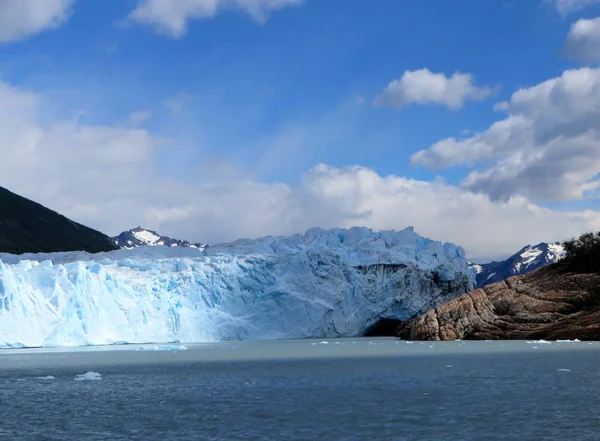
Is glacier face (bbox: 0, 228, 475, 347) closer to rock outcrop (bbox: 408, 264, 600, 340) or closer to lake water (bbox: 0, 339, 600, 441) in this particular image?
rock outcrop (bbox: 408, 264, 600, 340)

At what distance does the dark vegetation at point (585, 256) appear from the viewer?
4084cm

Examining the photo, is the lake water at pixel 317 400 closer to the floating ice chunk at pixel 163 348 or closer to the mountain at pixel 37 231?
the floating ice chunk at pixel 163 348

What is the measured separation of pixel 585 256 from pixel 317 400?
3112 cm

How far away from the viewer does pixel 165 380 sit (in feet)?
66.1

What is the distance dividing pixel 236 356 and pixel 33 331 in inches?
573

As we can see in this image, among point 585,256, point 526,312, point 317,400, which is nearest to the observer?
point 317,400

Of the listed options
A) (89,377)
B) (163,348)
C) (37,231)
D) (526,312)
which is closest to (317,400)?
(89,377)

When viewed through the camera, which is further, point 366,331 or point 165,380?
point 366,331

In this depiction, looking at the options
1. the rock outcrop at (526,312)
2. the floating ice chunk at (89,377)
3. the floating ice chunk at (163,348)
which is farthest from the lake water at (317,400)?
the rock outcrop at (526,312)

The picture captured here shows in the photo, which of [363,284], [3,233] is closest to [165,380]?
[363,284]

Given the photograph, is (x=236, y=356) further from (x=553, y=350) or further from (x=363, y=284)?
(x=363, y=284)

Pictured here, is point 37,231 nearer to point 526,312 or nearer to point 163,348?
point 163,348

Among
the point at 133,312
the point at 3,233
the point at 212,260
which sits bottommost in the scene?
the point at 133,312

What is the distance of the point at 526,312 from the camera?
38062mm
